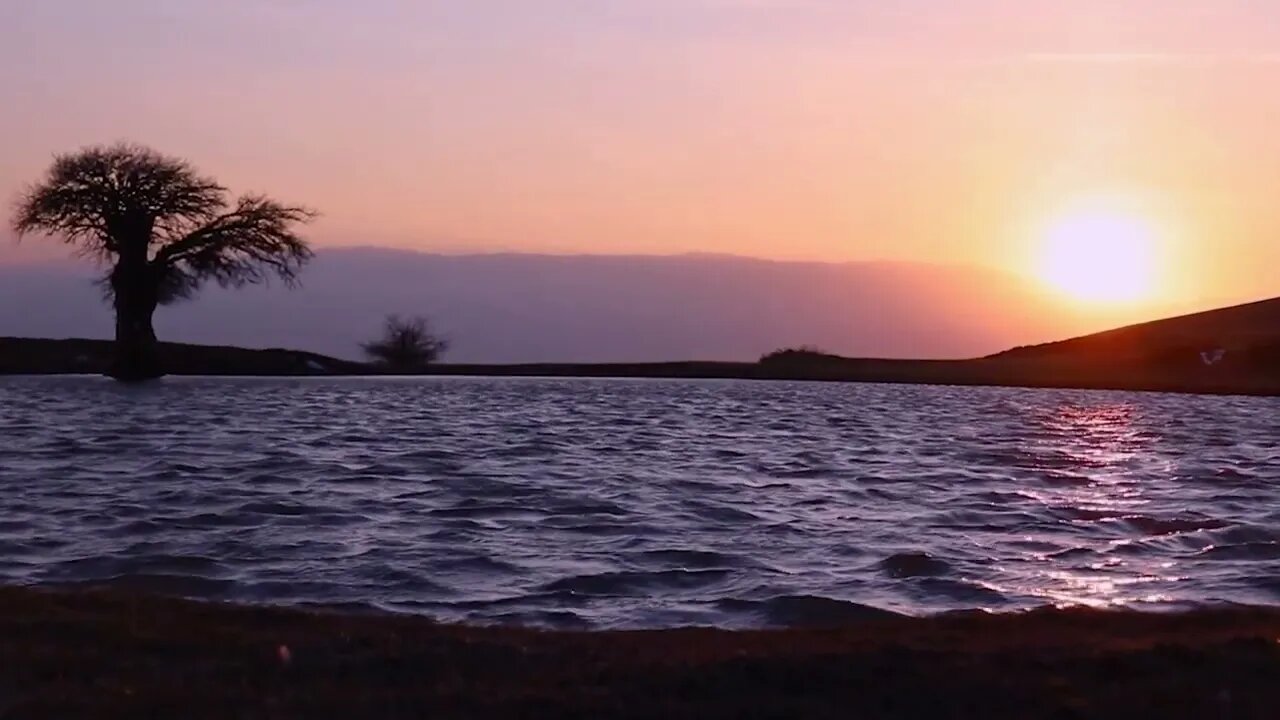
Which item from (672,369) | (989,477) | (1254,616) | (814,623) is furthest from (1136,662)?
(672,369)

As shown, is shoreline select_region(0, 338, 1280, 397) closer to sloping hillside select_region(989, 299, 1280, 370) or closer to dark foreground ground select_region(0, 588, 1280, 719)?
sloping hillside select_region(989, 299, 1280, 370)

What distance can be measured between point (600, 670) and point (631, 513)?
28.4 feet

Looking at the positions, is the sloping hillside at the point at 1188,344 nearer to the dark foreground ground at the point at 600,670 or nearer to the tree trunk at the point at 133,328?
the tree trunk at the point at 133,328

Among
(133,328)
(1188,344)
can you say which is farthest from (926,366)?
(133,328)

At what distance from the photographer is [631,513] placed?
1530 centimetres

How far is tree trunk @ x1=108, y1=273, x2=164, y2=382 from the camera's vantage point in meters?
47.0

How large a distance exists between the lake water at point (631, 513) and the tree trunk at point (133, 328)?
16.3m

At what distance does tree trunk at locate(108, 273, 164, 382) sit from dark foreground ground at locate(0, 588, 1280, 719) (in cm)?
4105

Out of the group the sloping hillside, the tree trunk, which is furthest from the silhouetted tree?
the sloping hillside

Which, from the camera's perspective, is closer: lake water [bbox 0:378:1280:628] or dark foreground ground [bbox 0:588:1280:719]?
dark foreground ground [bbox 0:588:1280:719]

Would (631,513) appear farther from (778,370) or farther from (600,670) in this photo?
(778,370)

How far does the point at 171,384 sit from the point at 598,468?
27260mm

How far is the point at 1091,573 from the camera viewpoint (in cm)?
1212

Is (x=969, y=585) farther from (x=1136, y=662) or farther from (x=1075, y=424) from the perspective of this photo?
(x=1075, y=424)
